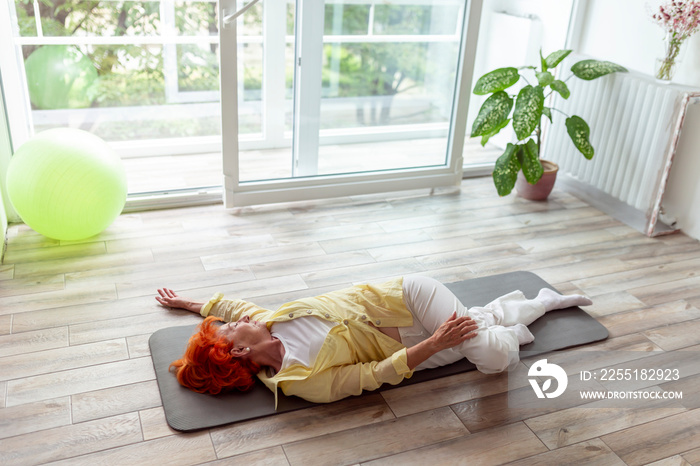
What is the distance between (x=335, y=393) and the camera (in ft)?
6.59

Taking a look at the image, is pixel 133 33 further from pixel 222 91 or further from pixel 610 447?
pixel 610 447

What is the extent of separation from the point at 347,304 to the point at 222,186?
1.54 m

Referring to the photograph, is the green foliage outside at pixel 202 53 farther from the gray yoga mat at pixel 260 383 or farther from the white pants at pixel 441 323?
the white pants at pixel 441 323

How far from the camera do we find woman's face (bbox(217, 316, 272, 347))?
2.00 m

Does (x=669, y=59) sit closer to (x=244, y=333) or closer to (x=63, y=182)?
(x=244, y=333)

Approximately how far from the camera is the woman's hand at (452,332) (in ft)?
6.55

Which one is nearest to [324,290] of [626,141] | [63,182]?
[63,182]

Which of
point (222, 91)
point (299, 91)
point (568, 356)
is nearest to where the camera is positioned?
point (568, 356)

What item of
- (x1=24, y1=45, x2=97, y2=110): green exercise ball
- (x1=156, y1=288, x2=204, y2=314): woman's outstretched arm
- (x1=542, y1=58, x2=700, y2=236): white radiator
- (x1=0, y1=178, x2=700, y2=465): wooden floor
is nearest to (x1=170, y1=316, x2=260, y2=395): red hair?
(x1=0, y1=178, x2=700, y2=465): wooden floor

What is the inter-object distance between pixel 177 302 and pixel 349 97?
1.55 meters

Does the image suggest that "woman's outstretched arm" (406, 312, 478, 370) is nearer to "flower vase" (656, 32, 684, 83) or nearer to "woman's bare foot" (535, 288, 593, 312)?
"woman's bare foot" (535, 288, 593, 312)

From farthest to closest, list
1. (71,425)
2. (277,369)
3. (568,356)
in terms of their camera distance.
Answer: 1. (568,356)
2. (277,369)
3. (71,425)

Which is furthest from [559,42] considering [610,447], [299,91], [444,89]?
[610,447]

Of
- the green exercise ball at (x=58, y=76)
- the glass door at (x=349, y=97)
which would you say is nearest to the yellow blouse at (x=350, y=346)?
the glass door at (x=349, y=97)
